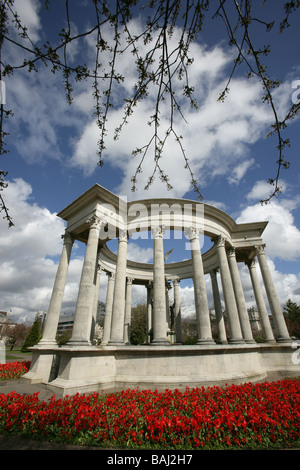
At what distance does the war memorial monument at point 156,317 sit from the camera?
1622cm

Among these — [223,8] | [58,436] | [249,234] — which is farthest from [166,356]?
[249,234]

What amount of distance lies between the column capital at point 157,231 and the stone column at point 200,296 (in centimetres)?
319

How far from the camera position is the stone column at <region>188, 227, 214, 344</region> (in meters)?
19.5

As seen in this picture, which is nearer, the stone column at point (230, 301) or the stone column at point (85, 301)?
the stone column at point (85, 301)

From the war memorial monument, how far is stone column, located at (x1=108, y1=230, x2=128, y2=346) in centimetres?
8

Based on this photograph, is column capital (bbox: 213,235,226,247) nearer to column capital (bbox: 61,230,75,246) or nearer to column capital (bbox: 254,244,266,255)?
column capital (bbox: 254,244,266,255)

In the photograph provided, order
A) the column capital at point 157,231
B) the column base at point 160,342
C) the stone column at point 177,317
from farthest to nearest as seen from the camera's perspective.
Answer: the stone column at point 177,317
the column capital at point 157,231
the column base at point 160,342

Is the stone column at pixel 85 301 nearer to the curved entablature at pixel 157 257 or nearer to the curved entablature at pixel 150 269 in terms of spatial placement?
the curved entablature at pixel 157 257

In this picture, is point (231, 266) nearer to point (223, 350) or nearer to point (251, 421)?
point (223, 350)

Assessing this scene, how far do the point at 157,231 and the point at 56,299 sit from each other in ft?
41.2

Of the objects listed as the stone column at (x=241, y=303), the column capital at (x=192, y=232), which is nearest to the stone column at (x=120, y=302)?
the column capital at (x=192, y=232)

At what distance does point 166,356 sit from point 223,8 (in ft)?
62.2

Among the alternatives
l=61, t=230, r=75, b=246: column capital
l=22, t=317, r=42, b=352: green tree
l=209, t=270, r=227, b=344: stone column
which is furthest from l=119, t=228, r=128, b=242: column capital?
l=22, t=317, r=42, b=352: green tree

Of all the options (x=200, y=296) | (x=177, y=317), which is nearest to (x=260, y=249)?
(x=200, y=296)
